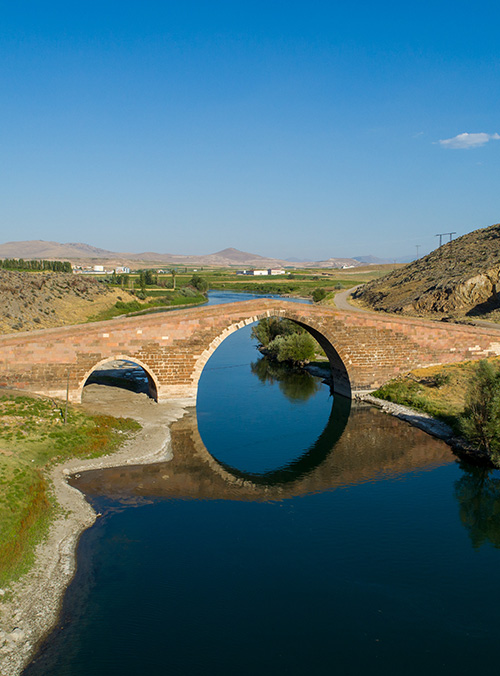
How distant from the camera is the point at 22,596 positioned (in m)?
12.2

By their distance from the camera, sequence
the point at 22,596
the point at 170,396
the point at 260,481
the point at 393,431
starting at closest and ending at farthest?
the point at 22,596, the point at 260,481, the point at 393,431, the point at 170,396

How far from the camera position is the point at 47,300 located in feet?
189

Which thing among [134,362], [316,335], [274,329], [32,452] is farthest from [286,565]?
[274,329]

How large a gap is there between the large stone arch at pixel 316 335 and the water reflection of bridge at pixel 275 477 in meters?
3.41

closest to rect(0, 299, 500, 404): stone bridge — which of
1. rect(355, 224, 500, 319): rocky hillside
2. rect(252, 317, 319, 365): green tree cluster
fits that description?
rect(252, 317, 319, 365): green tree cluster

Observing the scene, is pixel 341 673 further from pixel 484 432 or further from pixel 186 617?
pixel 484 432

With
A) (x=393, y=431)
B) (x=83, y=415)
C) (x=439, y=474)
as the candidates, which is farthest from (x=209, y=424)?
(x=439, y=474)

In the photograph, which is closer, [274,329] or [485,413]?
[485,413]

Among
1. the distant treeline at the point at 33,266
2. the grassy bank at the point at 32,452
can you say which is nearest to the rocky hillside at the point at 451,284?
the grassy bank at the point at 32,452

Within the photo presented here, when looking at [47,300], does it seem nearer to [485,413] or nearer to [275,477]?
[275,477]

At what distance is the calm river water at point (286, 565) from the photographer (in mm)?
11125

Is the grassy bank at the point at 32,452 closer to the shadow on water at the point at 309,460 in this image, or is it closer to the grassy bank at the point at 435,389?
the shadow on water at the point at 309,460

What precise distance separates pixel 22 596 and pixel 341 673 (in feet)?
23.9

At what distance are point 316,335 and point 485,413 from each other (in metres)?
12.3
